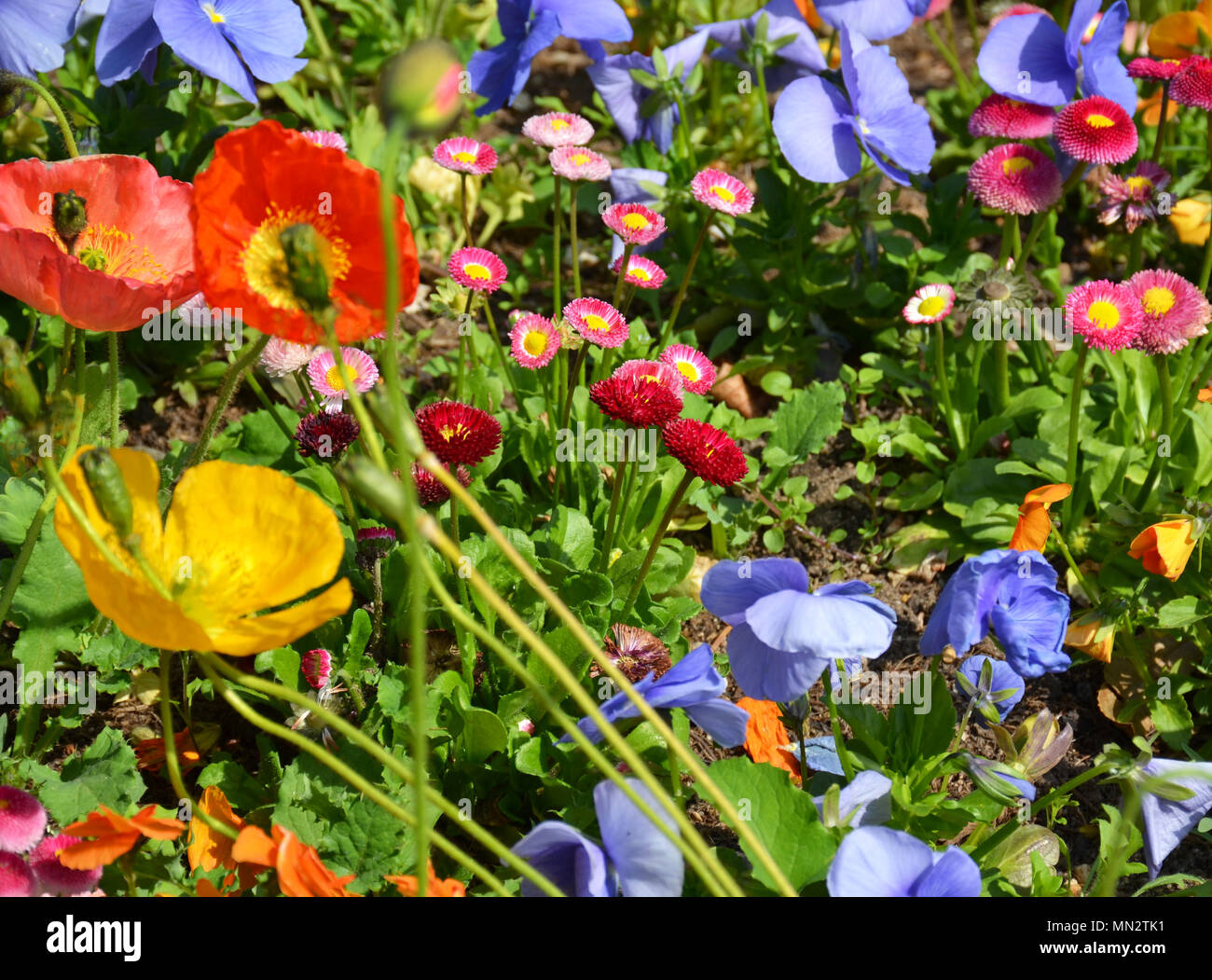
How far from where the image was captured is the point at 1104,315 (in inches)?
75.3

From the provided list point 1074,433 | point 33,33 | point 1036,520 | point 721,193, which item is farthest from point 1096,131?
point 33,33

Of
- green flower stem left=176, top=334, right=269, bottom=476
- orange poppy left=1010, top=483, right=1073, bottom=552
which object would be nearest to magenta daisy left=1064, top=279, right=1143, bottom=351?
orange poppy left=1010, top=483, right=1073, bottom=552

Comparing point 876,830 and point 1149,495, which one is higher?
point 1149,495

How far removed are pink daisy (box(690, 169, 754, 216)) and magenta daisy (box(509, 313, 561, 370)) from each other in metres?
0.37

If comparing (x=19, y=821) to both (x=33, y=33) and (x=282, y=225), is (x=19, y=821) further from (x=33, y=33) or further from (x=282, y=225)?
(x=33, y=33)

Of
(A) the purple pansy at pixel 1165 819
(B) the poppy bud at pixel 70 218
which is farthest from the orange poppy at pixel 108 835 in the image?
(A) the purple pansy at pixel 1165 819

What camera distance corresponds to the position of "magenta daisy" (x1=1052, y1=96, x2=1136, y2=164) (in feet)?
6.89

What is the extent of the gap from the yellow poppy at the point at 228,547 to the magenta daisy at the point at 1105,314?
4.21 ft

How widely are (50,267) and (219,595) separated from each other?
457 millimetres

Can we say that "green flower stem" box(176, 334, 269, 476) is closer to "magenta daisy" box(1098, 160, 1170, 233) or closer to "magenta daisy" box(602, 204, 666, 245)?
"magenta daisy" box(602, 204, 666, 245)

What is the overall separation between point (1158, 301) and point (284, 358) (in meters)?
1.40
